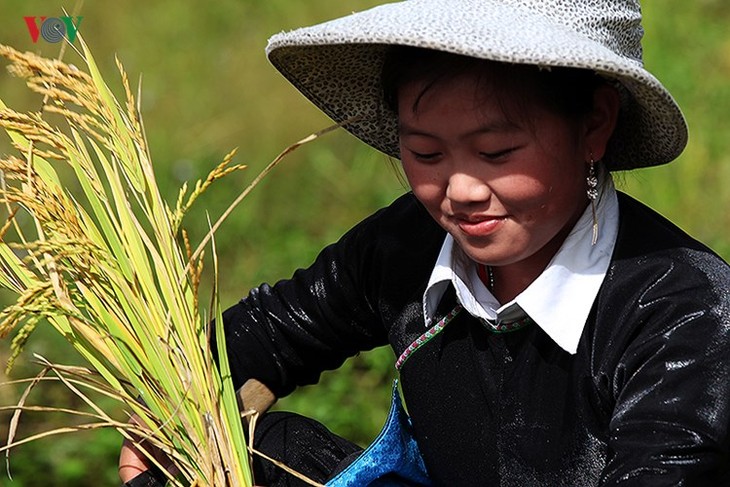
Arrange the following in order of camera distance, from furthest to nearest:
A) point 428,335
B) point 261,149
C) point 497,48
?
1. point 261,149
2. point 428,335
3. point 497,48

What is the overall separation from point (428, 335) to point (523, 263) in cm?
23

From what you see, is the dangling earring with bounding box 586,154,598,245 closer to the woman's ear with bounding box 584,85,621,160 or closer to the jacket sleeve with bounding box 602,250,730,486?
the woman's ear with bounding box 584,85,621,160

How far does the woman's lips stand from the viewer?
1885mm

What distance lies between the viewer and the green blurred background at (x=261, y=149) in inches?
137

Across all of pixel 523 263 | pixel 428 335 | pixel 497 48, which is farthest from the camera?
pixel 428 335

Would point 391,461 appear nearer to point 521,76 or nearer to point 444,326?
point 444,326

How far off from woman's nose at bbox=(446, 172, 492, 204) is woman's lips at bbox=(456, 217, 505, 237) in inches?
1.7

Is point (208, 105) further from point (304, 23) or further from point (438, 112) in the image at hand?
point (438, 112)

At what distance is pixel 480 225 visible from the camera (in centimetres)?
189

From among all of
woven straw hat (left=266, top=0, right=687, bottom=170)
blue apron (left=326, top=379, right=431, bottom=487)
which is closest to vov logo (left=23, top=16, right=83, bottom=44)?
woven straw hat (left=266, top=0, right=687, bottom=170)

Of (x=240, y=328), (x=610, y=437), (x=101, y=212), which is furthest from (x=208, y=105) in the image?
(x=610, y=437)

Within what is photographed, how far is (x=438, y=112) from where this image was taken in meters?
1.86

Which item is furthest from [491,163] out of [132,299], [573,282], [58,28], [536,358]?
[58,28]

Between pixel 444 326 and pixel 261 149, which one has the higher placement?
pixel 444 326
